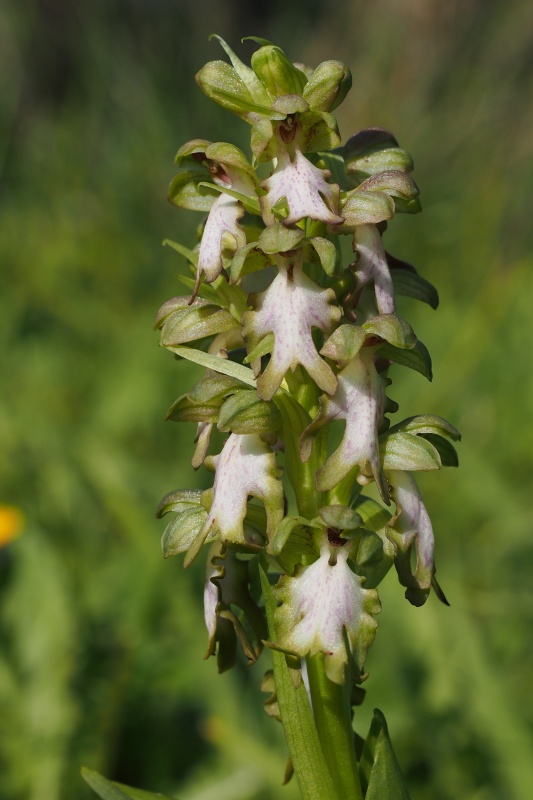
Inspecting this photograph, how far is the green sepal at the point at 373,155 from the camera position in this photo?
118 centimetres

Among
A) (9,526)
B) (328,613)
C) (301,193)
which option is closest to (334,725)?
(328,613)

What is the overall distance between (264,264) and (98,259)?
3.69 m

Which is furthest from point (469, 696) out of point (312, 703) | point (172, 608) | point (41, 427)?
point (41, 427)

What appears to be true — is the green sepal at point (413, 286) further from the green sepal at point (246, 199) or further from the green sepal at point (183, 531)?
the green sepal at point (183, 531)

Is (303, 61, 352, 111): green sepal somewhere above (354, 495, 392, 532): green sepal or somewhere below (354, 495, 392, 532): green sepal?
above

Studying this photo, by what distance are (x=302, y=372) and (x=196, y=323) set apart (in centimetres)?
14

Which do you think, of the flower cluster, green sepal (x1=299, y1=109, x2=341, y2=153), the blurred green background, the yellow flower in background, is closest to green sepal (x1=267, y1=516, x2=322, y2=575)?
the flower cluster

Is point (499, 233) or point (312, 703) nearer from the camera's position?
point (312, 703)

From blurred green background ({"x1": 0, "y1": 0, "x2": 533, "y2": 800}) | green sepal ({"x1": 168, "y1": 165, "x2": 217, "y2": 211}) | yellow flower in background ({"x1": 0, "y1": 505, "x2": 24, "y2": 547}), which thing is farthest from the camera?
yellow flower in background ({"x1": 0, "y1": 505, "x2": 24, "y2": 547})

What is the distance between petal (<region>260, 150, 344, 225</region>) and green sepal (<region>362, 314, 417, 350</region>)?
12 centimetres

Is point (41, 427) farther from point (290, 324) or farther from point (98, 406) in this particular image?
point (290, 324)

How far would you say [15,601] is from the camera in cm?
252

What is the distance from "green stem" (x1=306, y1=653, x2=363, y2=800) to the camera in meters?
1.09

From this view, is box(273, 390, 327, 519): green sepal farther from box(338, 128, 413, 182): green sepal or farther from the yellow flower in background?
the yellow flower in background
